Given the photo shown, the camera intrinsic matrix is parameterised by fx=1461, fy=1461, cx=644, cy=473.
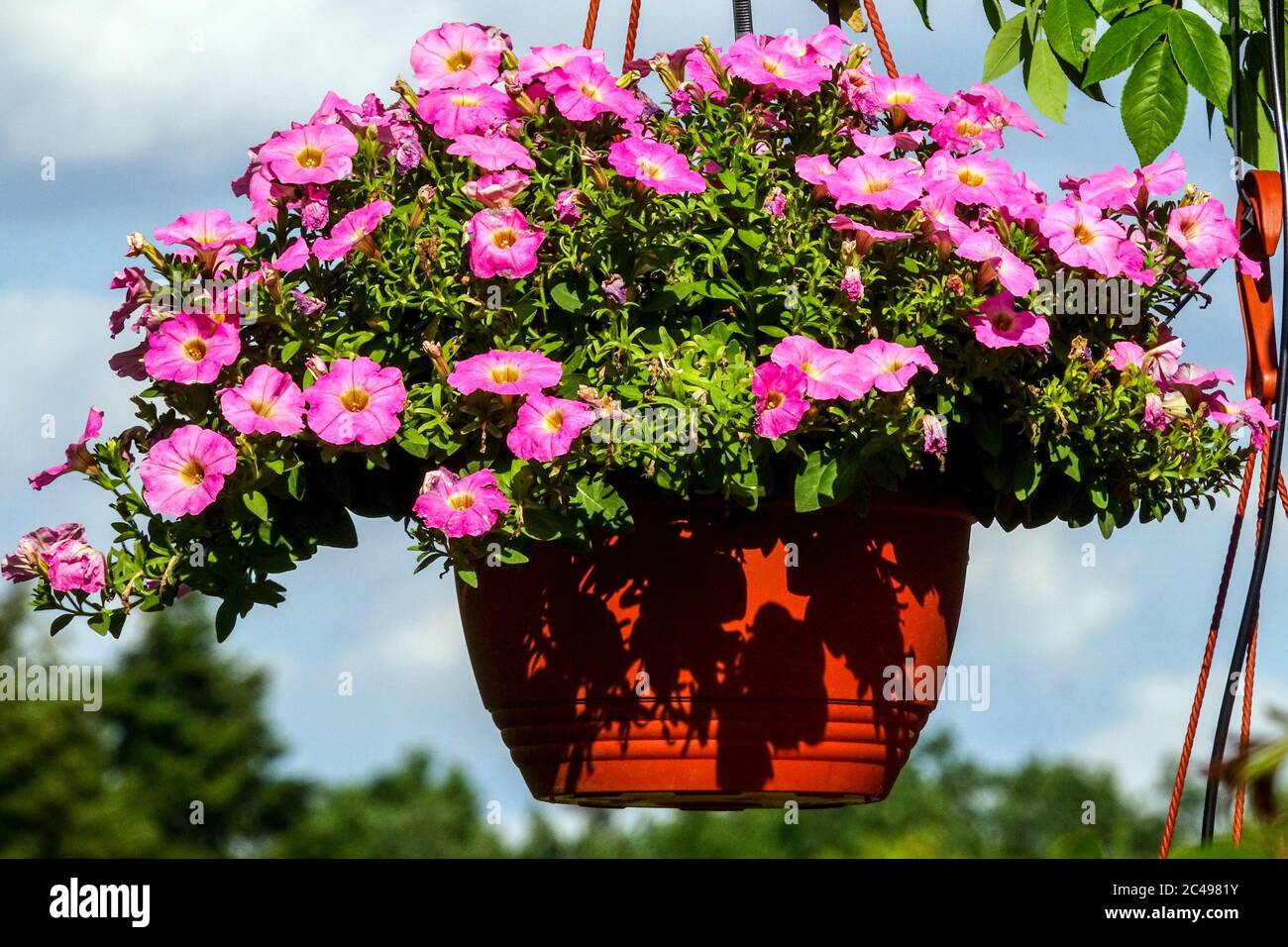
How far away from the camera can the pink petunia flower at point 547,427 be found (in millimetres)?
1568

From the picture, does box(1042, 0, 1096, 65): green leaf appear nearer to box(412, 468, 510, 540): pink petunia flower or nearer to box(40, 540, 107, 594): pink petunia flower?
box(412, 468, 510, 540): pink petunia flower

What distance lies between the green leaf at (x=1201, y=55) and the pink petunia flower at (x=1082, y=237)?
13.0 inches

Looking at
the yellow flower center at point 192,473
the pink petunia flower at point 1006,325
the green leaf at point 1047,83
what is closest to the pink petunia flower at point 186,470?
the yellow flower center at point 192,473

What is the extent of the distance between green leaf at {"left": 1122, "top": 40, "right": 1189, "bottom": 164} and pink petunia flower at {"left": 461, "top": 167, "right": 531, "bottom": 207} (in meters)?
0.84

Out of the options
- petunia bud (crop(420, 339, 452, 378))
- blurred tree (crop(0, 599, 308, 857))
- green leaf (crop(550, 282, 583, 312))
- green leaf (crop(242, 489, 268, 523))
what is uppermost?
blurred tree (crop(0, 599, 308, 857))

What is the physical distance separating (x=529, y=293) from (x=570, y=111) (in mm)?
223

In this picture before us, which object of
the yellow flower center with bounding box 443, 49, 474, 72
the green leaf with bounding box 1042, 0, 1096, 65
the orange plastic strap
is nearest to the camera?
the orange plastic strap

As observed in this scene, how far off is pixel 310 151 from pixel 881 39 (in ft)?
2.59

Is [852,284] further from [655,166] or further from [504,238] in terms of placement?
[504,238]

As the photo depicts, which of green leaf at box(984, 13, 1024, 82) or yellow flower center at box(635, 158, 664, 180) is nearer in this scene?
yellow flower center at box(635, 158, 664, 180)

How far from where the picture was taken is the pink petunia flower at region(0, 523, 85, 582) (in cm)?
178

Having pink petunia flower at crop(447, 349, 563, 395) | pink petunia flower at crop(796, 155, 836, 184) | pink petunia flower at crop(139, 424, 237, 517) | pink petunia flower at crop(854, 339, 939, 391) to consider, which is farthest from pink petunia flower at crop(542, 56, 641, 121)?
pink petunia flower at crop(139, 424, 237, 517)

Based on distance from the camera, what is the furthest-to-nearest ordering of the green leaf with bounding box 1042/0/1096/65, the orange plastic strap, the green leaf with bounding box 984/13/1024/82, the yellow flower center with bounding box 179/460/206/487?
1. the green leaf with bounding box 984/13/1024/82
2. the green leaf with bounding box 1042/0/1096/65
3. the orange plastic strap
4. the yellow flower center with bounding box 179/460/206/487
